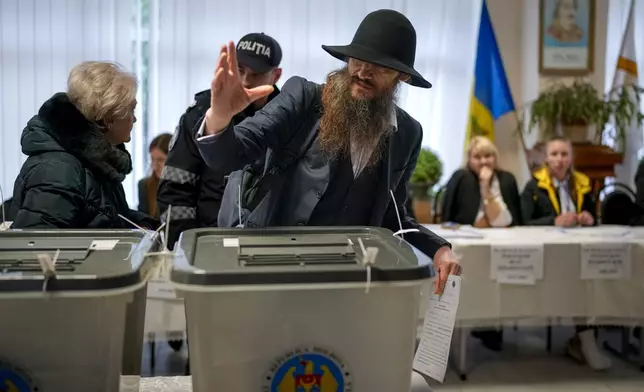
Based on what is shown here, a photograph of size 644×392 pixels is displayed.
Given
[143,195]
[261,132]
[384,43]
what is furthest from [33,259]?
[143,195]

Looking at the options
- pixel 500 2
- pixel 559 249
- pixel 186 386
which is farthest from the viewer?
pixel 500 2

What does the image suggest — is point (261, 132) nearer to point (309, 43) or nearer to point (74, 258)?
point (74, 258)

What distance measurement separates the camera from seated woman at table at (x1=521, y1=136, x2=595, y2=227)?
3645 mm

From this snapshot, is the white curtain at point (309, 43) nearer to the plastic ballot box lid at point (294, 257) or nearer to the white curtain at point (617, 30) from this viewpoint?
the white curtain at point (617, 30)

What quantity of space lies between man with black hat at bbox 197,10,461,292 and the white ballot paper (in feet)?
0.31

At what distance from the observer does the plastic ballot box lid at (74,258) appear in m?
0.86

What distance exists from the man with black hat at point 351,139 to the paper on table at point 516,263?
162 cm

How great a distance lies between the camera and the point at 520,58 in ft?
16.5

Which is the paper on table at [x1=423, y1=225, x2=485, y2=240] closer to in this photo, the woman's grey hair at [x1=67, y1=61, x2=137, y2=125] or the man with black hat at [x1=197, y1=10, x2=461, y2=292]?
the man with black hat at [x1=197, y1=10, x2=461, y2=292]

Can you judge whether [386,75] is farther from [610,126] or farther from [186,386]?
[610,126]

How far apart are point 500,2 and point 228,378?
4.58 m

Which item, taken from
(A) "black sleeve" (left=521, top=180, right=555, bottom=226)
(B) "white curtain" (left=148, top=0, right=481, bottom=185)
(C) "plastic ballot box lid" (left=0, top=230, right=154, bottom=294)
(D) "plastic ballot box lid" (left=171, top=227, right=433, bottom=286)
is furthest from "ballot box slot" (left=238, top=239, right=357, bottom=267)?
(B) "white curtain" (left=148, top=0, right=481, bottom=185)

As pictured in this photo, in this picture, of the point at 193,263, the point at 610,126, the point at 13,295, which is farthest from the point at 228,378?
the point at 610,126

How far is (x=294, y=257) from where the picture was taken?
3.26 ft
